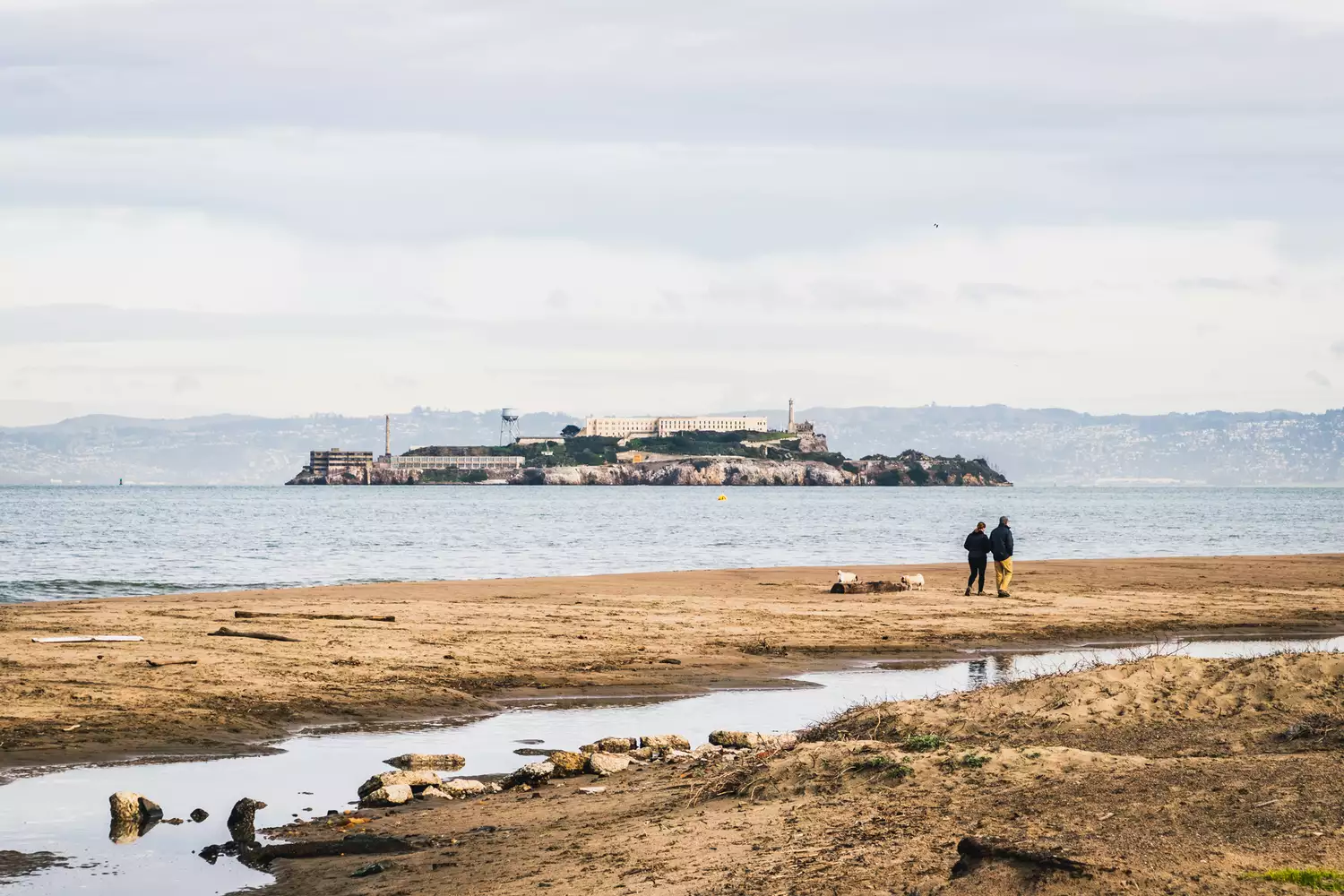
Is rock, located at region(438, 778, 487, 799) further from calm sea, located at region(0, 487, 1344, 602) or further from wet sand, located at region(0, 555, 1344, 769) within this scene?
calm sea, located at region(0, 487, 1344, 602)

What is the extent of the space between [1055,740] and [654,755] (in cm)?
387

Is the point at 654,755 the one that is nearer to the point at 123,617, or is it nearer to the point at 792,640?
the point at 792,640

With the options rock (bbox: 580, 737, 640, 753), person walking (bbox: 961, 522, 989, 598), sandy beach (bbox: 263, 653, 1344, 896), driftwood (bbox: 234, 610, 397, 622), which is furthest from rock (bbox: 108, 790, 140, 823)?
person walking (bbox: 961, 522, 989, 598)

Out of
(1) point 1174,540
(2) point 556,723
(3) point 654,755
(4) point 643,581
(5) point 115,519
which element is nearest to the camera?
(3) point 654,755

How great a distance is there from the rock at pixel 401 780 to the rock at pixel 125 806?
5.94 ft

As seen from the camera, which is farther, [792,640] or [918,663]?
[792,640]

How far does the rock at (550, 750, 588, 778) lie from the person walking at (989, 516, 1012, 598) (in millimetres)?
19482

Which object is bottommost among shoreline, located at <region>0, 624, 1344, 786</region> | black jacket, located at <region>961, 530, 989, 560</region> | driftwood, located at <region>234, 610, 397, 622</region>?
shoreline, located at <region>0, 624, 1344, 786</region>

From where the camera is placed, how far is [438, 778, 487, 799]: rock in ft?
39.3

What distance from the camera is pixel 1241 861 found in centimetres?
745

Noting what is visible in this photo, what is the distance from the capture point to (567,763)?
41.6 feet

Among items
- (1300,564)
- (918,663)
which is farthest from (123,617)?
(1300,564)

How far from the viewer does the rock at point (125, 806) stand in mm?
10961

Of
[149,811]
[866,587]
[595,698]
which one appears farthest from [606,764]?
[866,587]
